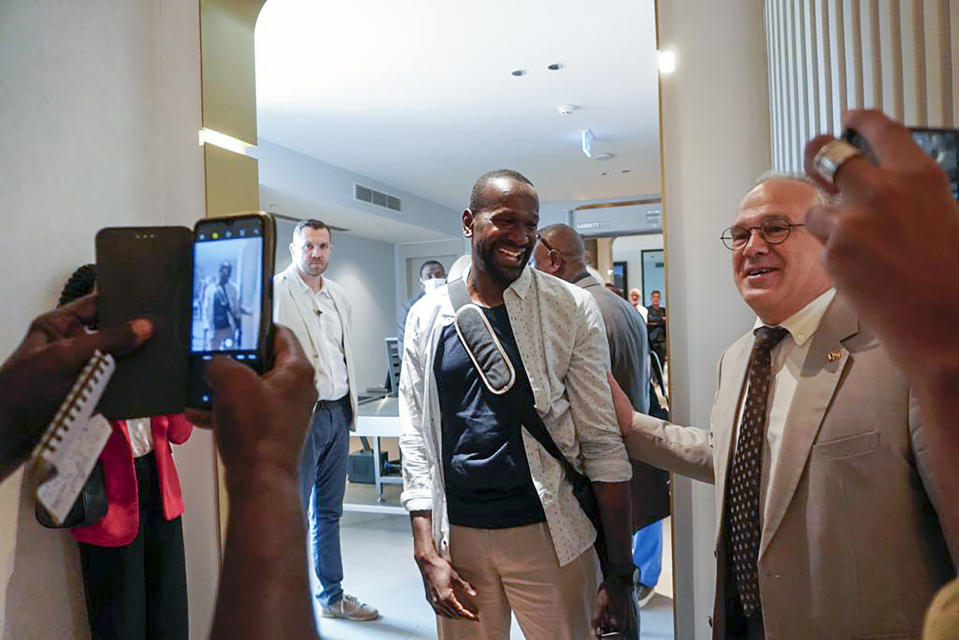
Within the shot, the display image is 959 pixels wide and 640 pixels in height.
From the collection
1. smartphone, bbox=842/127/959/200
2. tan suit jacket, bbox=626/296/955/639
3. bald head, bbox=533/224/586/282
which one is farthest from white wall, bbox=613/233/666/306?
smartphone, bbox=842/127/959/200

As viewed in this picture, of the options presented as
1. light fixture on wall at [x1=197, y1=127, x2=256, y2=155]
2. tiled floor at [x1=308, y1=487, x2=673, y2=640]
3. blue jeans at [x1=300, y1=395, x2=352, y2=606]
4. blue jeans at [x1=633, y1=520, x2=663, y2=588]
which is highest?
light fixture on wall at [x1=197, y1=127, x2=256, y2=155]

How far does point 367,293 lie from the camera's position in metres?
10.1

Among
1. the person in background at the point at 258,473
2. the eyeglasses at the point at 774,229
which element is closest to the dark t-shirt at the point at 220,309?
the person in background at the point at 258,473

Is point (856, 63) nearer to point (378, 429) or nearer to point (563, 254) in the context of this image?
point (563, 254)

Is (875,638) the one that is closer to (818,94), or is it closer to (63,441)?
(818,94)

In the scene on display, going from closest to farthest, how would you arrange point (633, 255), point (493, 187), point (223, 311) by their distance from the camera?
point (223, 311), point (493, 187), point (633, 255)

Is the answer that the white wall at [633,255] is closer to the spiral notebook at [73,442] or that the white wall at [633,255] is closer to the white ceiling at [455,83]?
the white ceiling at [455,83]

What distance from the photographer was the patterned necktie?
1.15 meters

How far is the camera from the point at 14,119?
1.59m

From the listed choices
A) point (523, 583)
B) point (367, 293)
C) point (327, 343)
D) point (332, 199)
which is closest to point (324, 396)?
point (327, 343)

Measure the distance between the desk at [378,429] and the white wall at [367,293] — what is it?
477cm

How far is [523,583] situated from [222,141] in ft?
5.81

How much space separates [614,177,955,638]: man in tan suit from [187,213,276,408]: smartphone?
35.8 inches

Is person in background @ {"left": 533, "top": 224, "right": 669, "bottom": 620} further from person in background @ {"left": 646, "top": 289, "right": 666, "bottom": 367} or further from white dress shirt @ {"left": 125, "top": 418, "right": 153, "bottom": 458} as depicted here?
person in background @ {"left": 646, "top": 289, "right": 666, "bottom": 367}
